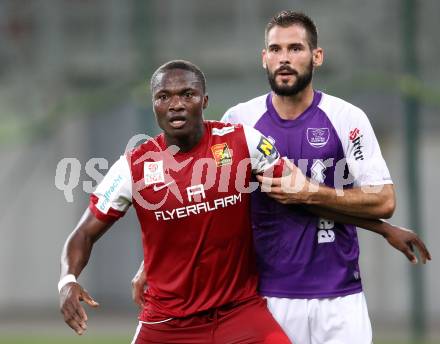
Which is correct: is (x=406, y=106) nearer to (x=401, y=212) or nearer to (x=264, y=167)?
(x=401, y=212)

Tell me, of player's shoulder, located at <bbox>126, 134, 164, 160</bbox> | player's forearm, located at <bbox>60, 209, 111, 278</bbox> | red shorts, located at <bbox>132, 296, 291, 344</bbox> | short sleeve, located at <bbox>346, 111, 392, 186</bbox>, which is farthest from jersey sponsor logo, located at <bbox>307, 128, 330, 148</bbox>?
player's forearm, located at <bbox>60, 209, 111, 278</bbox>

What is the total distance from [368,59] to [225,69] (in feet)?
4.63

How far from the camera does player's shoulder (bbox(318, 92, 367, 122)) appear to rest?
512cm

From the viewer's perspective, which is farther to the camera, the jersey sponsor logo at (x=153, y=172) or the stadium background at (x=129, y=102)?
the stadium background at (x=129, y=102)

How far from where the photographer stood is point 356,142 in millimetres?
5094

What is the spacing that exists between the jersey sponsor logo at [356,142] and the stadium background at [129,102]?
195 inches

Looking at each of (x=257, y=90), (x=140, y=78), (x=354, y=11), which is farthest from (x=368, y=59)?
(x=140, y=78)

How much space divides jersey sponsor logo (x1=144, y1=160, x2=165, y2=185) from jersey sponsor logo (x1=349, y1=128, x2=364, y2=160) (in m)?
0.93

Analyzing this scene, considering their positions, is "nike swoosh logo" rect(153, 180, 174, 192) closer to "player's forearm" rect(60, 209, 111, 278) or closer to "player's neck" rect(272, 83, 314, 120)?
"player's forearm" rect(60, 209, 111, 278)

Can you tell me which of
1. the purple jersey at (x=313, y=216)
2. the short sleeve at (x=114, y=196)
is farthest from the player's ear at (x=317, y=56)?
the short sleeve at (x=114, y=196)

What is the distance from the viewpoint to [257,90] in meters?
10.4

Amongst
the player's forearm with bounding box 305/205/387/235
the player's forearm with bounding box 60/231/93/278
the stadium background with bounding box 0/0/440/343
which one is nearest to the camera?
the player's forearm with bounding box 60/231/93/278

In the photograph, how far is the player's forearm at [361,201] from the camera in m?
4.95

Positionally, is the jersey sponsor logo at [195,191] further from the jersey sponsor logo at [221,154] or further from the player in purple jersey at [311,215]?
the player in purple jersey at [311,215]
